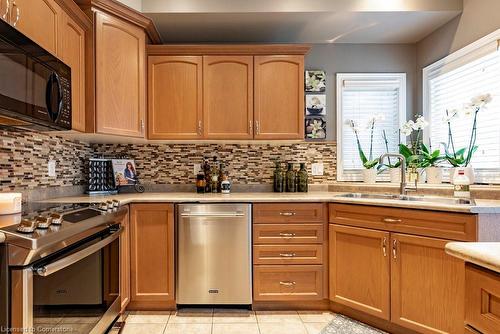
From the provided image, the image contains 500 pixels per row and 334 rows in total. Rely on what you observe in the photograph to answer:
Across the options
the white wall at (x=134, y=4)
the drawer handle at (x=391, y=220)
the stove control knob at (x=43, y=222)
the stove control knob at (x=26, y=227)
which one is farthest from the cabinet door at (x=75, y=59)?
the drawer handle at (x=391, y=220)

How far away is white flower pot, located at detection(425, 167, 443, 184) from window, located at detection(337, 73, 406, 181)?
503 millimetres

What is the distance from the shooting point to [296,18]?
2.54m

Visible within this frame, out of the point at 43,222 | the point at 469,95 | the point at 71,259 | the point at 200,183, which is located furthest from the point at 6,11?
the point at 469,95

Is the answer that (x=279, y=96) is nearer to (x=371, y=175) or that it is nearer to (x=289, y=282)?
(x=371, y=175)

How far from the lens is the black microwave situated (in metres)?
1.23

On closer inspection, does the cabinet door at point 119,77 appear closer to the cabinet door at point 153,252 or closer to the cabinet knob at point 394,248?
the cabinet door at point 153,252

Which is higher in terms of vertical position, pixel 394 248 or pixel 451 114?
pixel 451 114

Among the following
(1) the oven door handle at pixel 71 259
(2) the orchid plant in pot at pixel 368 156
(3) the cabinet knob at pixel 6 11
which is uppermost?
(3) the cabinet knob at pixel 6 11

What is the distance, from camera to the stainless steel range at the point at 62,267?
113cm

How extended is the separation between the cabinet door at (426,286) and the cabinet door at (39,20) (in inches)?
89.6

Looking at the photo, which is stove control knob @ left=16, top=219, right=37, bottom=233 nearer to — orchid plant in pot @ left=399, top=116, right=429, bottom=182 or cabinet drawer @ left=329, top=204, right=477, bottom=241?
cabinet drawer @ left=329, top=204, right=477, bottom=241

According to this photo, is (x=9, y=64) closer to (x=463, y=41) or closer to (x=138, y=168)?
(x=138, y=168)

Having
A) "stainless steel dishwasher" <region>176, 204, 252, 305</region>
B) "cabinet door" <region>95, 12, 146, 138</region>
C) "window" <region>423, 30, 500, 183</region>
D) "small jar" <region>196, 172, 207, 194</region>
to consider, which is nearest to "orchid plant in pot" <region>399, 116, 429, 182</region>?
"window" <region>423, 30, 500, 183</region>

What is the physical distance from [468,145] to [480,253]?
201cm
